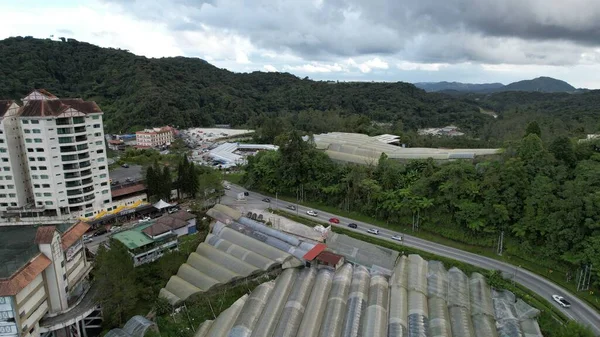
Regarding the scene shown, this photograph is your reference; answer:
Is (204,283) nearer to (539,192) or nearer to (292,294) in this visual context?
(292,294)

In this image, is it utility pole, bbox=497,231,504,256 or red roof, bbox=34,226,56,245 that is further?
utility pole, bbox=497,231,504,256

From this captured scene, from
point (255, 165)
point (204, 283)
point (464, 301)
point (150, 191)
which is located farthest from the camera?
point (255, 165)

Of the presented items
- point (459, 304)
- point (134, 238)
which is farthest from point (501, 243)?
point (134, 238)

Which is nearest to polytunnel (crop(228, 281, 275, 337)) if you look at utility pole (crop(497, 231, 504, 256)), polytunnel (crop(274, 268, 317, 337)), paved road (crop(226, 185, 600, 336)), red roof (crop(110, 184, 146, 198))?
polytunnel (crop(274, 268, 317, 337))

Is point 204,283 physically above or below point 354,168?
below

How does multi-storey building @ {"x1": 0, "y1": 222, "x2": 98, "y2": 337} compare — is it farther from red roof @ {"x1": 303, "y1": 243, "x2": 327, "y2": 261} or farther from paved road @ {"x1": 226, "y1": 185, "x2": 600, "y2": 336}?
paved road @ {"x1": 226, "y1": 185, "x2": 600, "y2": 336}

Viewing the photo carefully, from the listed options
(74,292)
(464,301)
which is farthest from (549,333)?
(74,292)

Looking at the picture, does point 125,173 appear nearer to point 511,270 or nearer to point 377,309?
point 377,309
